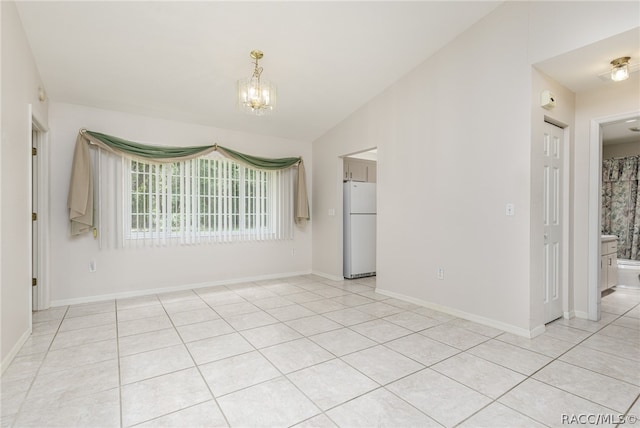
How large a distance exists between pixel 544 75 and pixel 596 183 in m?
1.25

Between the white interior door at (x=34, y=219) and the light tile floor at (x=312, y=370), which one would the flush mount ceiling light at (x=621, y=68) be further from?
the white interior door at (x=34, y=219)

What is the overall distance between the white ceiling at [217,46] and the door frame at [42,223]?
1.85 feet

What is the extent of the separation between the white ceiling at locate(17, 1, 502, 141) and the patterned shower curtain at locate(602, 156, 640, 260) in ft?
14.2

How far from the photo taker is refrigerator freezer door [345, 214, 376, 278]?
5312 millimetres

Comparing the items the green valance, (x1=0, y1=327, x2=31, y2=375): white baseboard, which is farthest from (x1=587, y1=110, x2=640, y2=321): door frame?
(x1=0, y1=327, x2=31, y2=375): white baseboard

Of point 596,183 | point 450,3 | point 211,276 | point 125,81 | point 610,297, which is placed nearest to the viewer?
point 450,3

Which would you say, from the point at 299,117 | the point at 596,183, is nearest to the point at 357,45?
the point at 299,117

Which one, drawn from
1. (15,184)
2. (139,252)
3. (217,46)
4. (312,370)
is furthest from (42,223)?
(312,370)

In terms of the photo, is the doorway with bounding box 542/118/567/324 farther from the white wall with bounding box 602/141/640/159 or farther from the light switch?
the white wall with bounding box 602/141/640/159

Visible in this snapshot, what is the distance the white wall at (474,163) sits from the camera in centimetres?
284

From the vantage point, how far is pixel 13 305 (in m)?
2.43

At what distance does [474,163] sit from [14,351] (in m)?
4.37

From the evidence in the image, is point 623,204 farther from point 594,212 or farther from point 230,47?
point 230,47

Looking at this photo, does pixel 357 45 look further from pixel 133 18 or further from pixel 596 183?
pixel 596 183
